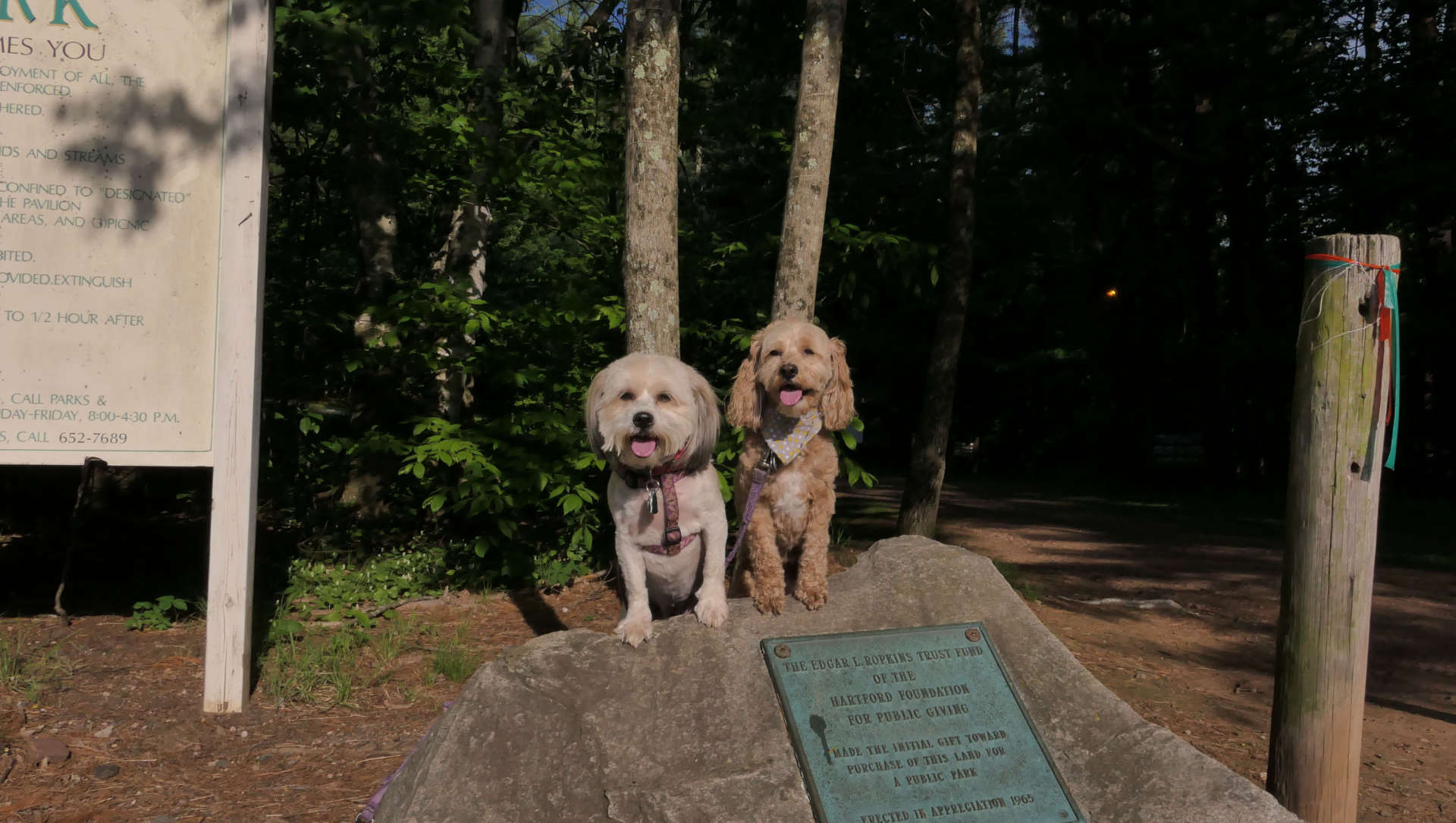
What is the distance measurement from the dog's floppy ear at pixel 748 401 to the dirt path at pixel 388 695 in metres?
2.20

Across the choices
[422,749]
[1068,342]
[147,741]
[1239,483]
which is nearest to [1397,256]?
[422,749]

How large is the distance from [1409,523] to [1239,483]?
4822 millimetres

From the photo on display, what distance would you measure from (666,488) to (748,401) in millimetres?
547

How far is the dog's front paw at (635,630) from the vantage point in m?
3.61

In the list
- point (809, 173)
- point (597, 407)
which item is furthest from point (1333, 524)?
point (809, 173)

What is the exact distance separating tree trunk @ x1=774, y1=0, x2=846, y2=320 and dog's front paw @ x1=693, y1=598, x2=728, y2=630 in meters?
2.59

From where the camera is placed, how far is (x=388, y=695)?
5.06m

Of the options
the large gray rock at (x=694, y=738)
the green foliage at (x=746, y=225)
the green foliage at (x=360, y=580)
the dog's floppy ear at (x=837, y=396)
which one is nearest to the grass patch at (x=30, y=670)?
the green foliage at (x=360, y=580)

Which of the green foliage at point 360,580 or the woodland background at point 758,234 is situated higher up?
the woodland background at point 758,234

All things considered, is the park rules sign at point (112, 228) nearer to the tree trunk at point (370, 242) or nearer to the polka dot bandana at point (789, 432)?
the polka dot bandana at point (789, 432)

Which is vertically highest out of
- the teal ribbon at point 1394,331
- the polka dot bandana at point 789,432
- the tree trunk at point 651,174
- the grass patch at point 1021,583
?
the tree trunk at point 651,174

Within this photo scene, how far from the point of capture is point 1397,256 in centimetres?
367

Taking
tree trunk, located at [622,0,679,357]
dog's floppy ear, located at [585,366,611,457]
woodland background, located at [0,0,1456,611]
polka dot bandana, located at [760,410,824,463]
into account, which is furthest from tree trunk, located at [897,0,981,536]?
dog's floppy ear, located at [585,366,611,457]

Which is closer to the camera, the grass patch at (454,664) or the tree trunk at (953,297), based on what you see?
the grass patch at (454,664)
